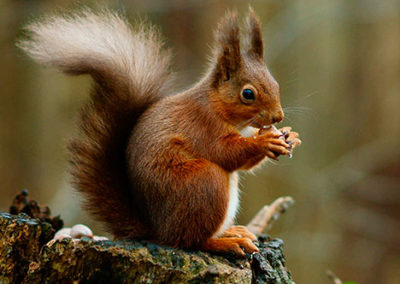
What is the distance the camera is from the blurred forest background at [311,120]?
3.34 metres

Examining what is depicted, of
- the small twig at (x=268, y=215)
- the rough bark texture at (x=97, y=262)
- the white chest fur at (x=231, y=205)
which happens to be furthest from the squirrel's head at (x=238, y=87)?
the small twig at (x=268, y=215)

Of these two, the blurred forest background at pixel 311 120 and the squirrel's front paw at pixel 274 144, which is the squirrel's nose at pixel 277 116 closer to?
the squirrel's front paw at pixel 274 144

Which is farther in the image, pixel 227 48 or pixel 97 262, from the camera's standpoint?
pixel 227 48

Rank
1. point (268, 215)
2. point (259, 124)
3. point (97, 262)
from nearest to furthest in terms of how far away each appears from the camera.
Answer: point (97, 262) < point (259, 124) < point (268, 215)

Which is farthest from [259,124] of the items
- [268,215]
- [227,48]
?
[268,215]

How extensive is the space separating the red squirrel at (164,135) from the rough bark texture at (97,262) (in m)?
0.12

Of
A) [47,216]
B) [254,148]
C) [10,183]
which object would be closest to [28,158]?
[10,183]

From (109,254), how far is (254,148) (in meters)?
0.50

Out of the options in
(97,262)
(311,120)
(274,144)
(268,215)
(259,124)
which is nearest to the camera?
(97,262)

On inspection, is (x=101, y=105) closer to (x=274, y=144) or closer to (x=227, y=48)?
(x=227, y=48)

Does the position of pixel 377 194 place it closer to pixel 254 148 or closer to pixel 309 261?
pixel 309 261

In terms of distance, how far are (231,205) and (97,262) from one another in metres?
0.45

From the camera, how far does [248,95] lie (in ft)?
4.80

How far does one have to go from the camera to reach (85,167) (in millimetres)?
1440
